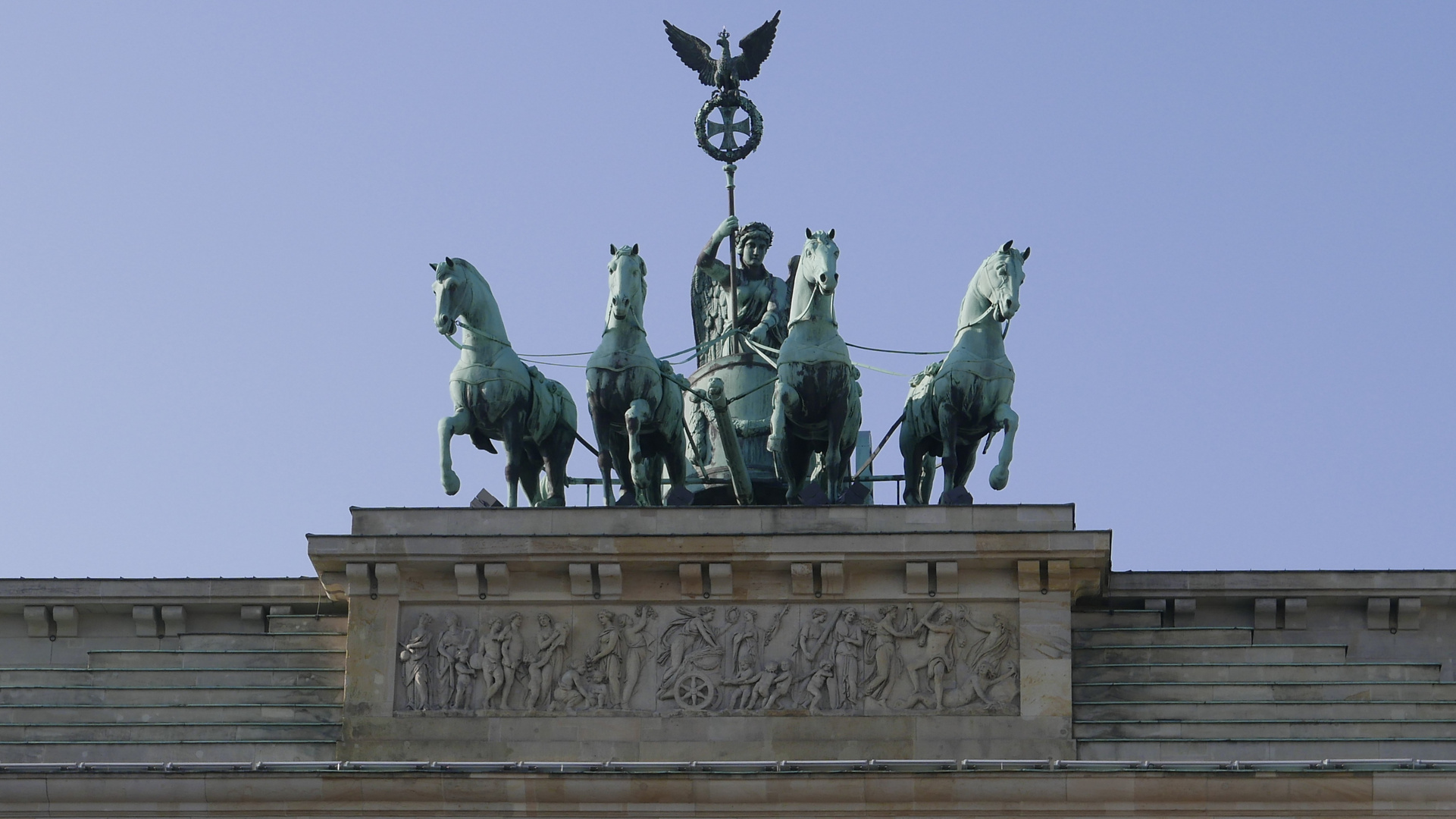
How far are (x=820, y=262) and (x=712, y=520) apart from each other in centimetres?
282

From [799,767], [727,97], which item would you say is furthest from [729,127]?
[799,767]

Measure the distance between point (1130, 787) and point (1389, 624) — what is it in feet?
13.2

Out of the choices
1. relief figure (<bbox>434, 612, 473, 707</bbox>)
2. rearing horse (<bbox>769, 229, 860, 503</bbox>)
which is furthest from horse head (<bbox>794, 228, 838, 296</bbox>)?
relief figure (<bbox>434, 612, 473, 707</bbox>)

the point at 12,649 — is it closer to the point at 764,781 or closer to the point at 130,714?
the point at 130,714

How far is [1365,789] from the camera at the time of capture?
34.1 metres

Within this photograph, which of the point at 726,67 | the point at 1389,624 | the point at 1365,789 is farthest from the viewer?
the point at 726,67

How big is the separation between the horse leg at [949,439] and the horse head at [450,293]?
493cm

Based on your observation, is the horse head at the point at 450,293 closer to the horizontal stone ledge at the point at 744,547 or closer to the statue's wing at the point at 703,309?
the horizontal stone ledge at the point at 744,547

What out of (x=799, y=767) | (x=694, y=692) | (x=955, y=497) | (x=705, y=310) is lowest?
(x=799, y=767)

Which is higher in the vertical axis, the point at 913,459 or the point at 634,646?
the point at 913,459

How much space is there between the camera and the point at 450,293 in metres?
37.4

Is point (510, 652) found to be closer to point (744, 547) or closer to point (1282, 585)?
point (744, 547)

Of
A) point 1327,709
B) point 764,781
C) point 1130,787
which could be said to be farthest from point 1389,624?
point 764,781

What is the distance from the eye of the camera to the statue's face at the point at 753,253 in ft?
145
